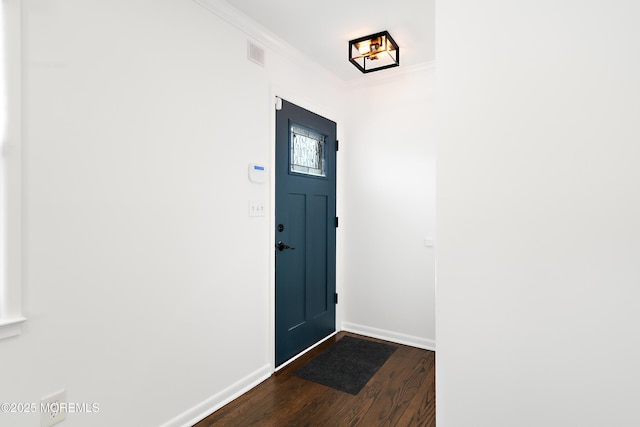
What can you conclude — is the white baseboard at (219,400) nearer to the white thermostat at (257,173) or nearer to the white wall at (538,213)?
the white thermostat at (257,173)

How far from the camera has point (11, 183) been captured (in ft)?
4.18

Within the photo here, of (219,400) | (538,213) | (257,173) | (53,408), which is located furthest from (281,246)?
(538,213)

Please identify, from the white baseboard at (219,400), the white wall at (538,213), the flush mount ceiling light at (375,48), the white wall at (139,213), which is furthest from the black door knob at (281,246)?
the white wall at (538,213)

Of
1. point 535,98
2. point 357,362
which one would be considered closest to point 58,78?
point 535,98

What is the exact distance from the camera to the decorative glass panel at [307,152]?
9.34 feet

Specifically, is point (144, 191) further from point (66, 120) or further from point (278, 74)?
point (278, 74)

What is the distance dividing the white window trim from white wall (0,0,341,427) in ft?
0.12

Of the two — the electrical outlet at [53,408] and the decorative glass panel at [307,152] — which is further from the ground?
the decorative glass panel at [307,152]

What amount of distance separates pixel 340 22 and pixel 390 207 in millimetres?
1643

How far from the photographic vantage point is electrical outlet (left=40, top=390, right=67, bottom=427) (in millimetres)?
1372

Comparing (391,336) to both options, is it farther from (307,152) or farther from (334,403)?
(307,152)

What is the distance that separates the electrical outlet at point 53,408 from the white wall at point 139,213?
→ 0.09 feet

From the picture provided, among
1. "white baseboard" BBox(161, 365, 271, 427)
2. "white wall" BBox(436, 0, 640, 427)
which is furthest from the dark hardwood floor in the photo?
"white wall" BBox(436, 0, 640, 427)

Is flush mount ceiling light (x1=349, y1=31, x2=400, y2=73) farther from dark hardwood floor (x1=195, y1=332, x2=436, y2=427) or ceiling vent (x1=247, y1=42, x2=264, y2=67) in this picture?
dark hardwood floor (x1=195, y1=332, x2=436, y2=427)
